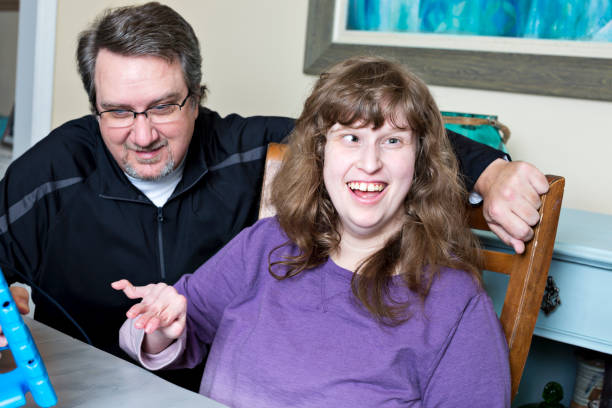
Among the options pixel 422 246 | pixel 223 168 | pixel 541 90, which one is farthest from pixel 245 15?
pixel 422 246

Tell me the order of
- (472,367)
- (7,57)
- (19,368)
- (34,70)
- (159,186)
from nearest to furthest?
(19,368) < (472,367) < (159,186) < (34,70) < (7,57)

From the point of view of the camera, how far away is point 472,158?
1275mm

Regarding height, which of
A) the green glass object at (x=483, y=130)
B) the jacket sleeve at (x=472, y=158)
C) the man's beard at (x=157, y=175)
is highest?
the green glass object at (x=483, y=130)

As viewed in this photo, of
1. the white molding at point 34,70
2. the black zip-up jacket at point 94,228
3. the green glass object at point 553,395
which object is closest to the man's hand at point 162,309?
the black zip-up jacket at point 94,228

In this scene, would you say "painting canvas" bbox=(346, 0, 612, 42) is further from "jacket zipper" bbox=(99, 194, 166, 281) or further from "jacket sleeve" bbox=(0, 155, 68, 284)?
"jacket sleeve" bbox=(0, 155, 68, 284)

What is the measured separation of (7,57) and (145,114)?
9.36ft

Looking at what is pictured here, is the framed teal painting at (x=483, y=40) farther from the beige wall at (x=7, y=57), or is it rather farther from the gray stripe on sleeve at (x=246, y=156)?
→ the beige wall at (x=7, y=57)

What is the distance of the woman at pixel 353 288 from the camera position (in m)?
1.00

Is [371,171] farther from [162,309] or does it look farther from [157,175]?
[157,175]

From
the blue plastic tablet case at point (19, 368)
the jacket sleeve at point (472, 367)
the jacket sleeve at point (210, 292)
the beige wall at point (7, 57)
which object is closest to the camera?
the blue plastic tablet case at point (19, 368)

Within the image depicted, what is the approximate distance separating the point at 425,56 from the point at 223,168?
0.80 meters

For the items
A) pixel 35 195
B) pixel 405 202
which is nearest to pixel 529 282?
pixel 405 202

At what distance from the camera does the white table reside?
0.77 m

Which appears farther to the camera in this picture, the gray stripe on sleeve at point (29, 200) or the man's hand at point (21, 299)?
the gray stripe on sleeve at point (29, 200)
